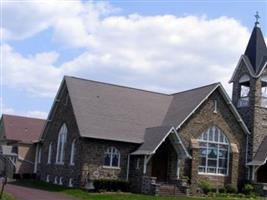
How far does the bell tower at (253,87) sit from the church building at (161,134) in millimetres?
79

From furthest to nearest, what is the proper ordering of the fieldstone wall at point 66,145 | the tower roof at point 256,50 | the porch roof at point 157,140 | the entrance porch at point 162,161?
the tower roof at point 256,50
the fieldstone wall at point 66,145
the porch roof at point 157,140
the entrance porch at point 162,161

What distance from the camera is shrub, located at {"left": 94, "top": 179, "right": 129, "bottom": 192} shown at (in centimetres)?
3575

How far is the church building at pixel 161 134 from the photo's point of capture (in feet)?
125

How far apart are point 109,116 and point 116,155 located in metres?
3.07

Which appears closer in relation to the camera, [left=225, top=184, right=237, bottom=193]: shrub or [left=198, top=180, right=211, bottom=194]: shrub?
[left=198, top=180, right=211, bottom=194]: shrub

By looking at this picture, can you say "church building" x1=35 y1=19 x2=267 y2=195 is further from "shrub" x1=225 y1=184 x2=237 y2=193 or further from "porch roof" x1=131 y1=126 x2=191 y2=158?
"shrub" x1=225 y1=184 x2=237 y2=193

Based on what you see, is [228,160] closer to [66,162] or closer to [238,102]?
[238,102]

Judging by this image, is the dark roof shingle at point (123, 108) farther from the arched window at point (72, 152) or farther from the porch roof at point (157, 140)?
the arched window at point (72, 152)

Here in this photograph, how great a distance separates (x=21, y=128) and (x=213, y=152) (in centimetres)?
2910

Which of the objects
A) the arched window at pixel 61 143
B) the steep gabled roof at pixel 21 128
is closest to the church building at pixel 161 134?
the arched window at pixel 61 143

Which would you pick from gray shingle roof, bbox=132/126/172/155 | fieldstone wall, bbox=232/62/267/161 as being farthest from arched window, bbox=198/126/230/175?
gray shingle roof, bbox=132/126/172/155

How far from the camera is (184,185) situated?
37469 mm

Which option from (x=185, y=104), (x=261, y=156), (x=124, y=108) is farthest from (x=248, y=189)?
(x=124, y=108)

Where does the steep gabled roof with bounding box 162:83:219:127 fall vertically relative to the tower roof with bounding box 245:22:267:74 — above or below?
below
